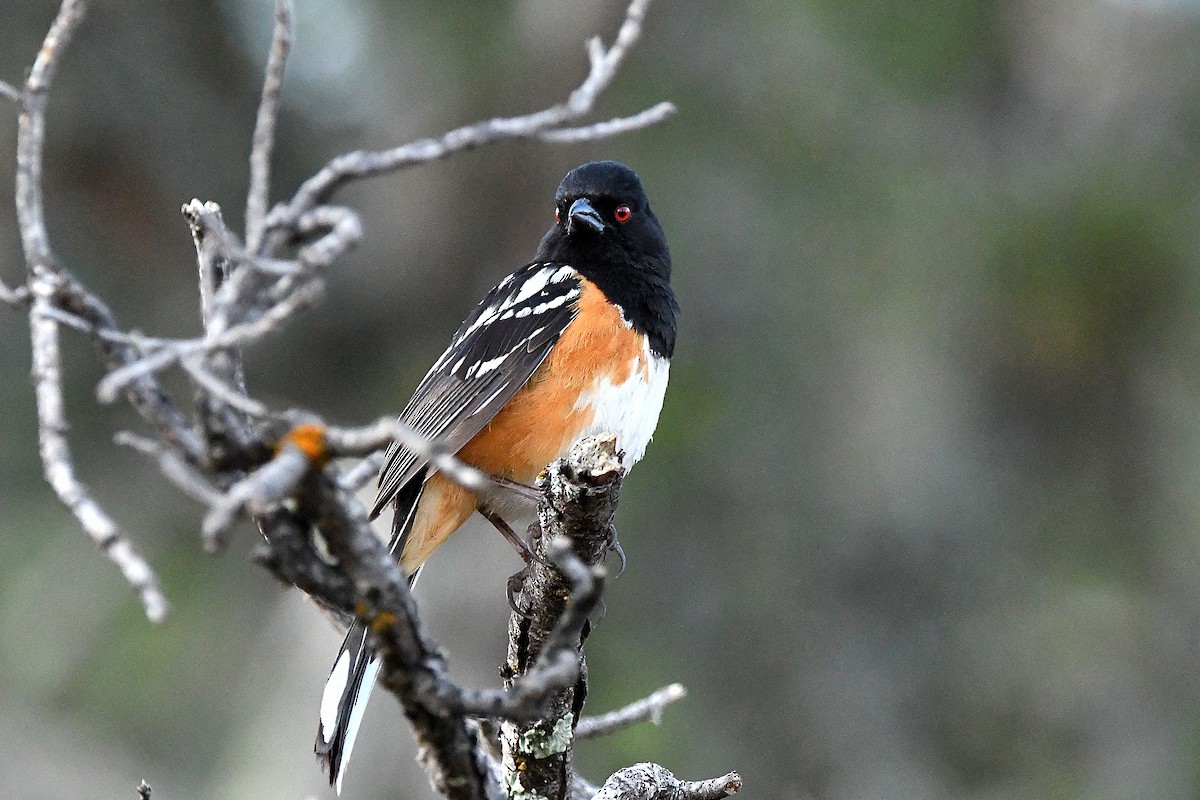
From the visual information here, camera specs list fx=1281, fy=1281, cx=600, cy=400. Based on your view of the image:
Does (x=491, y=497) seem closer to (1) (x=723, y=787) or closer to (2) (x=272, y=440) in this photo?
(1) (x=723, y=787)

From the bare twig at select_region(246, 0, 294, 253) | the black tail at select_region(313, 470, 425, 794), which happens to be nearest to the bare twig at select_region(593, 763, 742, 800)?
the black tail at select_region(313, 470, 425, 794)

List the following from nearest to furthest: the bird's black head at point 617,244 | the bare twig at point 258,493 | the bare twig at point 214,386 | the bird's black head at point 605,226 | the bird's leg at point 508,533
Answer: the bare twig at point 258,493 → the bare twig at point 214,386 → the bird's leg at point 508,533 → the bird's black head at point 617,244 → the bird's black head at point 605,226

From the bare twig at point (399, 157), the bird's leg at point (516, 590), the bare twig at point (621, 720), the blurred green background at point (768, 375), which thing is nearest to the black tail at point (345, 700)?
the bird's leg at point (516, 590)

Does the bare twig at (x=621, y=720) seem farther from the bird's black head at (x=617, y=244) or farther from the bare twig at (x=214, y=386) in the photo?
the bird's black head at (x=617, y=244)

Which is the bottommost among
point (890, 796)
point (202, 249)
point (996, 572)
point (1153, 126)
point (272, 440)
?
point (272, 440)

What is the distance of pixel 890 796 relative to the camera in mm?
5250

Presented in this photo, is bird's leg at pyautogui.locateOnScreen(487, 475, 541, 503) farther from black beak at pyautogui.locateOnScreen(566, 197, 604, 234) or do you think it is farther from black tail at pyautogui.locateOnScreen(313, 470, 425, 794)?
black beak at pyautogui.locateOnScreen(566, 197, 604, 234)

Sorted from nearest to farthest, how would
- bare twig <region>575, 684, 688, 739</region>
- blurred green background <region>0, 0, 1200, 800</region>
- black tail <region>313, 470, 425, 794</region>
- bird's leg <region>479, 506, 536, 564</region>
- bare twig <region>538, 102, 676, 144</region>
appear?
bare twig <region>538, 102, 676, 144</region>
bare twig <region>575, 684, 688, 739</region>
black tail <region>313, 470, 425, 794</region>
bird's leg <region>479, 506, 536, 564</region>
blurred green background <region>0, 0, 1200, 800</region>

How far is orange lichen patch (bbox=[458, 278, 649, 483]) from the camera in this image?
117 inches

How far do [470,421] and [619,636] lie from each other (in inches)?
92.6

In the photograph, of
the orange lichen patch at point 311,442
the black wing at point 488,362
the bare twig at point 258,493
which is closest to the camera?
the bare twig at point 258,493

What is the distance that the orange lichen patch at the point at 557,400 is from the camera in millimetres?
2965

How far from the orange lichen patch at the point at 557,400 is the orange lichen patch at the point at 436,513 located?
106 millimetres

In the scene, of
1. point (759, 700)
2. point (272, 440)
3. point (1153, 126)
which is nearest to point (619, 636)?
point (759, 700)
